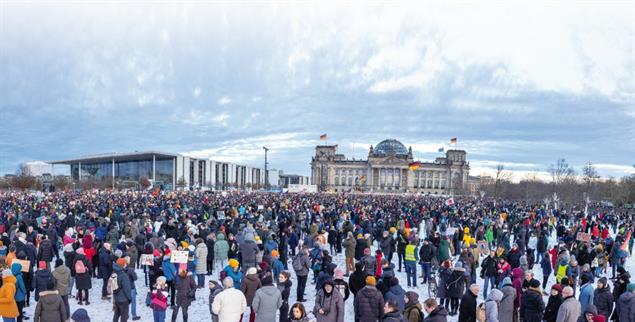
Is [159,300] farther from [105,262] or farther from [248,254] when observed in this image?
[248,254]

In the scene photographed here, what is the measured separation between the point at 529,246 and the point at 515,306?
927cm

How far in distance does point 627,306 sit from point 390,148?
15502 cm

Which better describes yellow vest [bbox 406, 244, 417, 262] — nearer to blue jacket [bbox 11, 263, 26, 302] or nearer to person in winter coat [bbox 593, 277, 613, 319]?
person in winter coat [bbox 593, 277, 613, 319]

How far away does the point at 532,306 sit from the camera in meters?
8.70

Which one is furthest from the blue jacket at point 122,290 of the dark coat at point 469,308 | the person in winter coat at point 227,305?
the dark coat at point 469,308

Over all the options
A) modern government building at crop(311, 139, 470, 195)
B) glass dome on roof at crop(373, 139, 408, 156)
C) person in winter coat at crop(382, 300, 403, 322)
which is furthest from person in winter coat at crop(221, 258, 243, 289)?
glass dome on roof at crop(373, 139, 408, 156)

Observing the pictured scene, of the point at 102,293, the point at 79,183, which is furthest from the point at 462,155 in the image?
the point at 102,293

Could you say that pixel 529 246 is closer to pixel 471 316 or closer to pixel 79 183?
pixel 471 316

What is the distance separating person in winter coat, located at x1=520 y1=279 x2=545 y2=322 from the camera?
8672 mm

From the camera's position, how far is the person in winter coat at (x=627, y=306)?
838cm

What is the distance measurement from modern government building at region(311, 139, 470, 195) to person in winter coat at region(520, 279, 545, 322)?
136 m

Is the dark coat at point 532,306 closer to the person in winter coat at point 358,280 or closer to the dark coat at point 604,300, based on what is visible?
the dark coat at point 604,300

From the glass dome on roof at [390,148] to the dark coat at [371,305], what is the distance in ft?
495

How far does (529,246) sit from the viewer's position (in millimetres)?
18422
